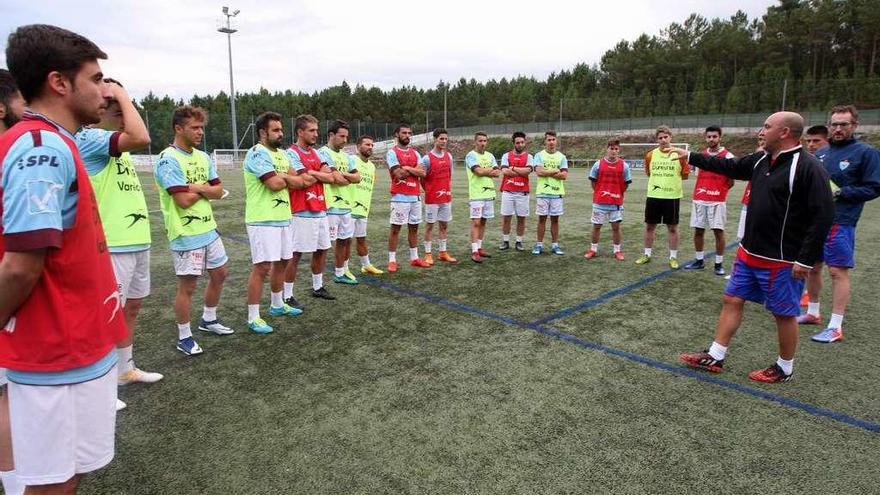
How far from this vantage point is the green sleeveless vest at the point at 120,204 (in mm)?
3564

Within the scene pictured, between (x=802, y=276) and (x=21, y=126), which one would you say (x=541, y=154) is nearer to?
(x=802, y=276)

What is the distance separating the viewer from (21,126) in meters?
1.63

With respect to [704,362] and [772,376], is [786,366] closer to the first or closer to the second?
[772,376]

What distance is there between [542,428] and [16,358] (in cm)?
274

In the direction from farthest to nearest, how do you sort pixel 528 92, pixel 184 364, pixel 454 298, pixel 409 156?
pixel 528 92 → pixel 409 156 → pixel 454 298 → pixel 184 364

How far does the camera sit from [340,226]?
6879mm

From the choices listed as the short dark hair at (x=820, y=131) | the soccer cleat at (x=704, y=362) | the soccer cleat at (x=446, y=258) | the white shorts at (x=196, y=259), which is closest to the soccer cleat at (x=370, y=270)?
the soccer cleat at (x=446, y=258)

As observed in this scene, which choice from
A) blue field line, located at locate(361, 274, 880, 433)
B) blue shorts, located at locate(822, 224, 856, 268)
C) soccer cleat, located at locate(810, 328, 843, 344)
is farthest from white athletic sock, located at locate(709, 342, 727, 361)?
blue shorts, located at locate(822, 224, 856, 268)

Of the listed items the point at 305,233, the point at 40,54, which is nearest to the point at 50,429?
the point at 40,54

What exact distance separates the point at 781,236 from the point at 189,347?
16.3 feet

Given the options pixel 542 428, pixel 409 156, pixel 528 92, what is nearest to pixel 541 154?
pixel 409 156

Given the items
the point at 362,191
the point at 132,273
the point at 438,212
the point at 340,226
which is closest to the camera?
the point at 132,273

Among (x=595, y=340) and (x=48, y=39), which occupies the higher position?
(x=48, y=39)

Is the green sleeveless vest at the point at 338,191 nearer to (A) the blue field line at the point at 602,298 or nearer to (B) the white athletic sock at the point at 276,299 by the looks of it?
(B) the white athletic sock at the point at 276,299
